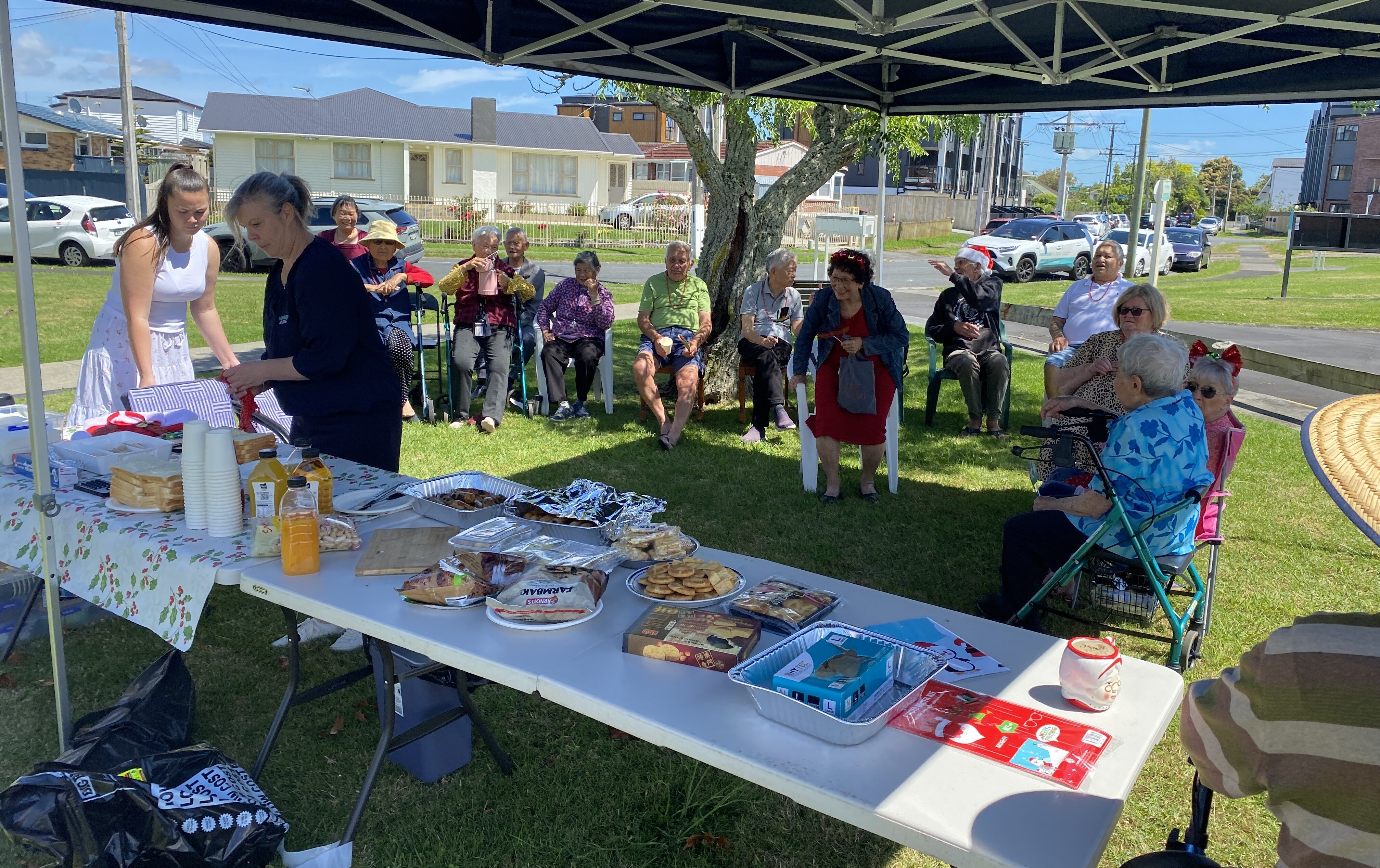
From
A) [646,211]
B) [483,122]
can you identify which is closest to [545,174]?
[483,122]

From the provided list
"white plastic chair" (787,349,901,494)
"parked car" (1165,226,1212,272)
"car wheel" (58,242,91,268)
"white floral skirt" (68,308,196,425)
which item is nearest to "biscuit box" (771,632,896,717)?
"white floral skirt" (68,308,196,425)

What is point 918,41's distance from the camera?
4457 millimetres

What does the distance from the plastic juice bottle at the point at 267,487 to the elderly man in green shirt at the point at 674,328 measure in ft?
14.7

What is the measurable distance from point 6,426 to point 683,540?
8.20ft

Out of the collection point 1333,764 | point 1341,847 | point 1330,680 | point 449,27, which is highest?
point 449,27

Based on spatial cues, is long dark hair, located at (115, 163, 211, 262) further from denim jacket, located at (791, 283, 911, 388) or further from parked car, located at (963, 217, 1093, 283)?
parked car, located at (963, 217, 1093, 283)

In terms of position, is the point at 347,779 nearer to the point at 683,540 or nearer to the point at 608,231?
the point at 683,540

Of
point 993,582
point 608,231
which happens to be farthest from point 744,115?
point 608,231

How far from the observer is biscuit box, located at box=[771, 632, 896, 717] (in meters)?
1.73

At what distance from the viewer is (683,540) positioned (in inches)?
101

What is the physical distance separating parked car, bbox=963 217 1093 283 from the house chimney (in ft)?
68.4

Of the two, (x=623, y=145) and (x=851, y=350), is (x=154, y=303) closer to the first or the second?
(x=851, y=350)

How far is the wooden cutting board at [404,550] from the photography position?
2.38 metres

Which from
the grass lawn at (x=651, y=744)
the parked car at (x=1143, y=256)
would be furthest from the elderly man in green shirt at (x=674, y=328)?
the parked car at (x=1143, y=256)
